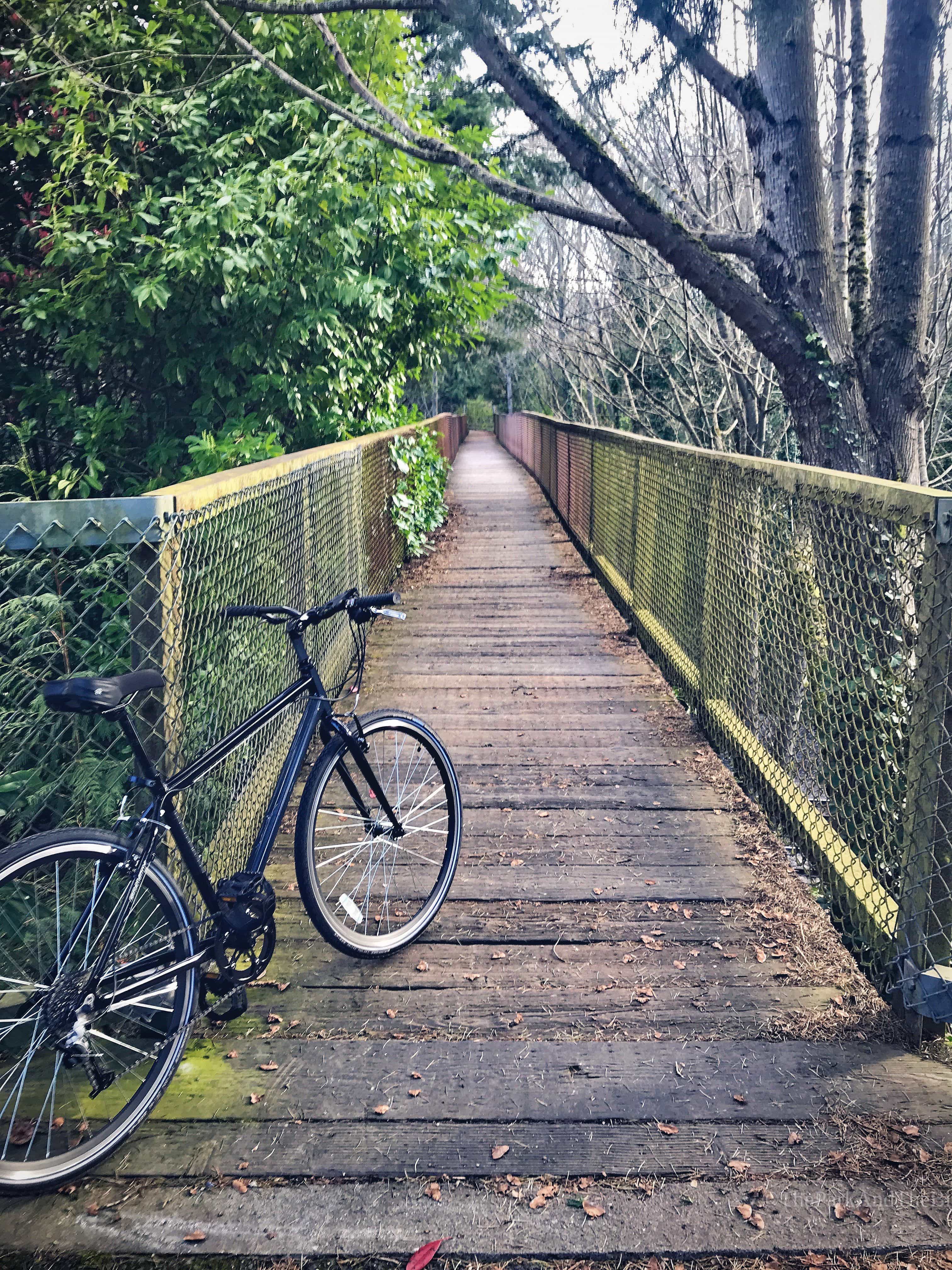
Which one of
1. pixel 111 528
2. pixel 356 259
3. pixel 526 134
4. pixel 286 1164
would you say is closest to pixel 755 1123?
pixel 286 1164

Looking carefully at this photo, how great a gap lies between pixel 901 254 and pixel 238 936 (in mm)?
4987

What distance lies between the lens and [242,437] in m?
6.93

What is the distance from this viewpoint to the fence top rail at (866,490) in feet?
9.00

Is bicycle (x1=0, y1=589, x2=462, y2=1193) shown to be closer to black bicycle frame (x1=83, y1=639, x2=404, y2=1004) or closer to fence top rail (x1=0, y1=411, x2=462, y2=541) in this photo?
black bicycle frame (x1=83, y1=639, x2=404, y2=1004)

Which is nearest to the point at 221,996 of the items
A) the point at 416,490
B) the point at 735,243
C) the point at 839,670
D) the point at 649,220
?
the point at 839,670

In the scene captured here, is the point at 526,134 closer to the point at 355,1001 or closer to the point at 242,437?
the point at 242,437

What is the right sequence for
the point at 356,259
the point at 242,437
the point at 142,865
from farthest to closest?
the point at 356,259 → the point at 242,437 → the point at 142,865

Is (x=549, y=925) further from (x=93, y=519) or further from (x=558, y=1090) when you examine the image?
(x=93, y=519)

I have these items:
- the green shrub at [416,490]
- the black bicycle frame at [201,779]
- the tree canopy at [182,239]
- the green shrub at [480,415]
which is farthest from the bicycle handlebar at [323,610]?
the green shrub at [480,415]

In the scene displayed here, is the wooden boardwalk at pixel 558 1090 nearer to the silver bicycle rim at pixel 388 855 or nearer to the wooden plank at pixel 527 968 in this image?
the wooden plank at pixel 527 968

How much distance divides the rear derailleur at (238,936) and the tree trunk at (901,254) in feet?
14.0

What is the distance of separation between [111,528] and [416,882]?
1904mm

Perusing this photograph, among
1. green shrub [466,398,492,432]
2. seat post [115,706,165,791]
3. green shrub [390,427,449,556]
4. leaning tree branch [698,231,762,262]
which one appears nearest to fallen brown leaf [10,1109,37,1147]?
seat post [115,706,165,791]

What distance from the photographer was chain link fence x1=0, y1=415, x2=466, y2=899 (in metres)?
2.70
